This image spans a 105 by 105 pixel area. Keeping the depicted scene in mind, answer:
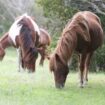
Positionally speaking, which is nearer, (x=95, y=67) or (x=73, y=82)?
(x=73, y=82)

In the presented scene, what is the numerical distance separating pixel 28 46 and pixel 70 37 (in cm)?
267

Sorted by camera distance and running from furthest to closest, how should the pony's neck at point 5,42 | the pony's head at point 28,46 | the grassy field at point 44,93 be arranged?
the pony's neck at point 5,42 < the pony's head at point 28,46 < the grassy field at point 44,93

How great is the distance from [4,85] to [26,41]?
287cm

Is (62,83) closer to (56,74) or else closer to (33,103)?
(56,74)

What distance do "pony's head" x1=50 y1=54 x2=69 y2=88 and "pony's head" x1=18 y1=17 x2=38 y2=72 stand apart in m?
2.58

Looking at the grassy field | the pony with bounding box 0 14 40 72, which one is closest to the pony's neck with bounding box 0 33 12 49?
the pony with bounding box 0 14 40 72

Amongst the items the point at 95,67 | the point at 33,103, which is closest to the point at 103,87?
the point at 33,103

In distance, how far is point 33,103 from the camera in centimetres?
798

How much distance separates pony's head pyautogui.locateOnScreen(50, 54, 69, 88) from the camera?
9797 mm

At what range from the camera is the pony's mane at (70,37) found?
9.80 meters

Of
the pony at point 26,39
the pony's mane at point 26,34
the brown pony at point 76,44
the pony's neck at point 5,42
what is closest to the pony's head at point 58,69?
the brown pony at point 76,44

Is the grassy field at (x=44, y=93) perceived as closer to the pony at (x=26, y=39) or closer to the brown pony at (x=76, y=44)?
the brown pony at (x=76, y=44)

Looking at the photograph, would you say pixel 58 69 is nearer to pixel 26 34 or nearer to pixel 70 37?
pixel 70 37

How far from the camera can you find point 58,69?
9828 millimetres
